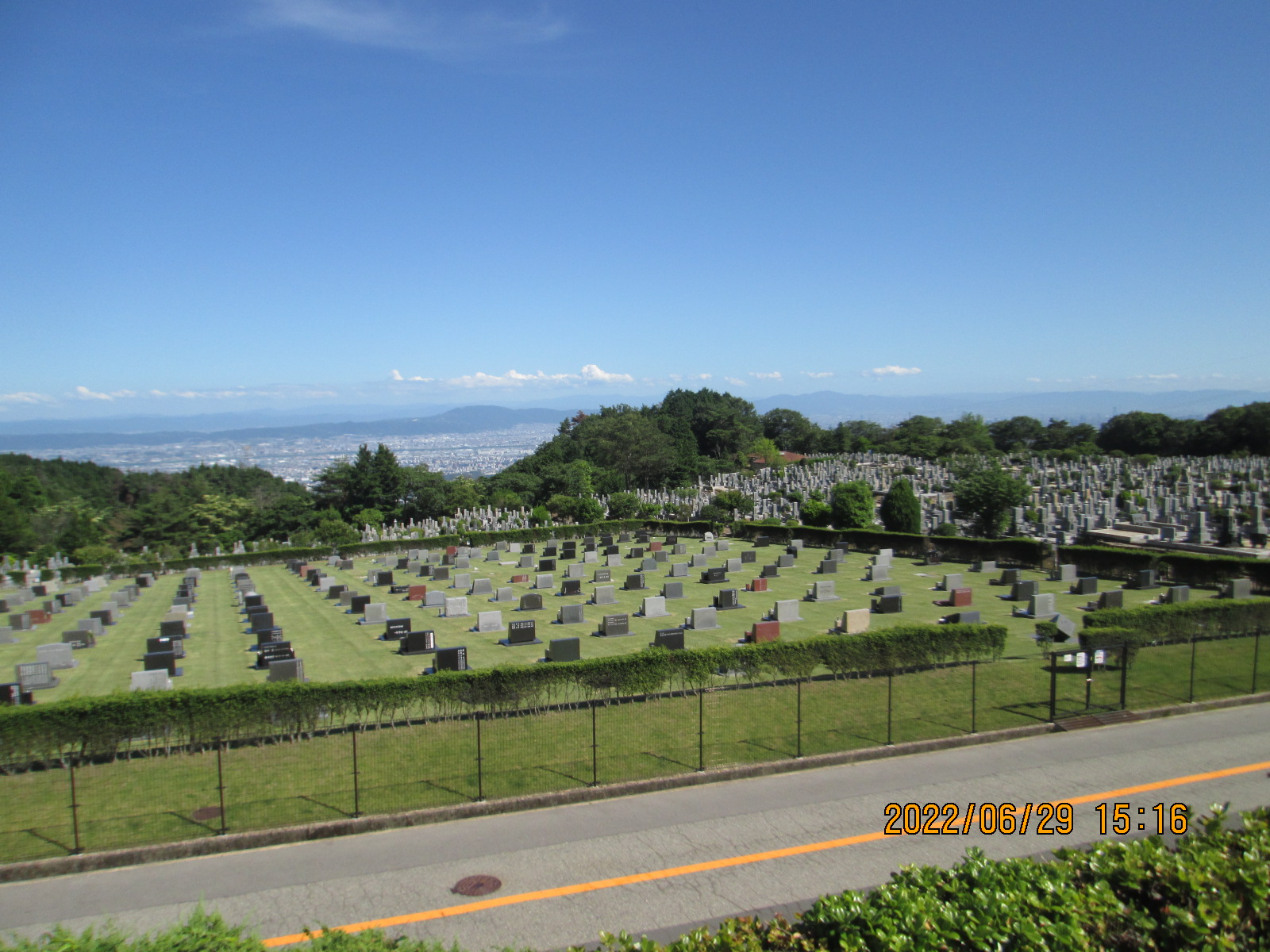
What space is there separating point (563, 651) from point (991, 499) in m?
29.2

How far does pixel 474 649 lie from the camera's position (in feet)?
72.1

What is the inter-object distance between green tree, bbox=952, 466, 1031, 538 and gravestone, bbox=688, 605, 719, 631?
→ 23.0m

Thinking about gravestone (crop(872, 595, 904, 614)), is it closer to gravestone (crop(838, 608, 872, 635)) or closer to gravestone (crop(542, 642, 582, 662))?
gravestone (crop(838, 608, 872, 635))

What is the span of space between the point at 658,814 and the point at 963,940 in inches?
255

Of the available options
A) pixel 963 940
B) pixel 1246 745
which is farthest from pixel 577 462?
pixel 963 940

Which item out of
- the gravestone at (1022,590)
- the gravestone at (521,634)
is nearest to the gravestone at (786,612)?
the gravestone at (521,634)

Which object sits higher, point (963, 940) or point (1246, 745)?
point (963, 940)

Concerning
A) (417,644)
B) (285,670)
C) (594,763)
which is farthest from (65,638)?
(594,763)

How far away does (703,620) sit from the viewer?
23.3 metres

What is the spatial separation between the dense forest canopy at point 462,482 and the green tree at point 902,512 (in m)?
3.20

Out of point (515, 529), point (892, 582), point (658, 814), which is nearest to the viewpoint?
point (658, 814)

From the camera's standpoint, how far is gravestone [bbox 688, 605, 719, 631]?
2330 centimetres

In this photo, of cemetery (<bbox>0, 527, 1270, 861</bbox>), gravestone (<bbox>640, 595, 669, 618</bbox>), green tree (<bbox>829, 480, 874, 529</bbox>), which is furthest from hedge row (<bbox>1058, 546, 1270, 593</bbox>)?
gravestone (<bbox>640, 595, 669, 618</bbox>)

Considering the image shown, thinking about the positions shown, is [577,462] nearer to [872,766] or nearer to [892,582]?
[892,582]
